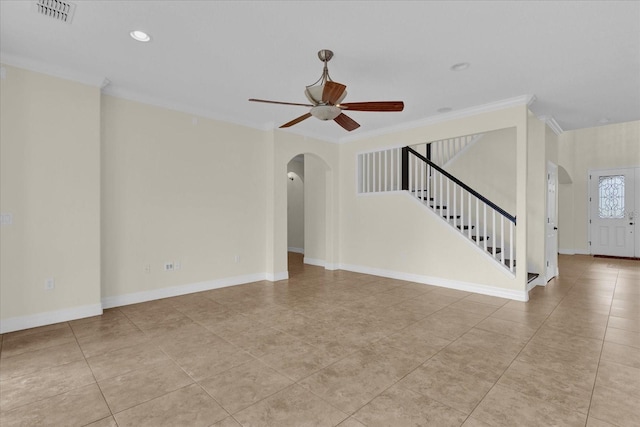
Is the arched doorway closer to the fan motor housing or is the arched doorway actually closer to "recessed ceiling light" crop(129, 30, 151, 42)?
the fan motor housing

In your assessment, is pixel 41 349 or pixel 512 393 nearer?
pixel 512 393

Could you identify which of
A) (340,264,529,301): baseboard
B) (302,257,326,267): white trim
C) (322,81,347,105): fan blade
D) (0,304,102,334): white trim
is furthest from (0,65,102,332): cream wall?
(340,264,529,301): baseboard

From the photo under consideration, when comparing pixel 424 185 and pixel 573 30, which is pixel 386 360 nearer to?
pixel 573 30

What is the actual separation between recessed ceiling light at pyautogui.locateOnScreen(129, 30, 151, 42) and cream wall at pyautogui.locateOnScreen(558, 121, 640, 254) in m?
9.70

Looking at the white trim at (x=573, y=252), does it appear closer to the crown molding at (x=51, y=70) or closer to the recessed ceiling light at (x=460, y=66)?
the recessed ceiling light at (x=460, y=66)

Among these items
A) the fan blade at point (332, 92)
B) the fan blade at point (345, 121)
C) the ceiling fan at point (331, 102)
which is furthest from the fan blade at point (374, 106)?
the fan blade at point (345, 121)

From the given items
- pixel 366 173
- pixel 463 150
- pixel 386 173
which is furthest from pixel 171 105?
pixel 463 150

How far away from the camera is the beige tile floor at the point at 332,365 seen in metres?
2.02

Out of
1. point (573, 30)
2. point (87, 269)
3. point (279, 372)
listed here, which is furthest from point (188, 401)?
point (573, 30)

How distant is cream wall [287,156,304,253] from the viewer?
9.51 meters

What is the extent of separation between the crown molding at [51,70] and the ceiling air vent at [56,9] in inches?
45.4

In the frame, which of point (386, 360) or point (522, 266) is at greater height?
point (522, 266)

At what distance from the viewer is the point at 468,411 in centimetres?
203

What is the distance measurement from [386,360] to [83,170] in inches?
157
